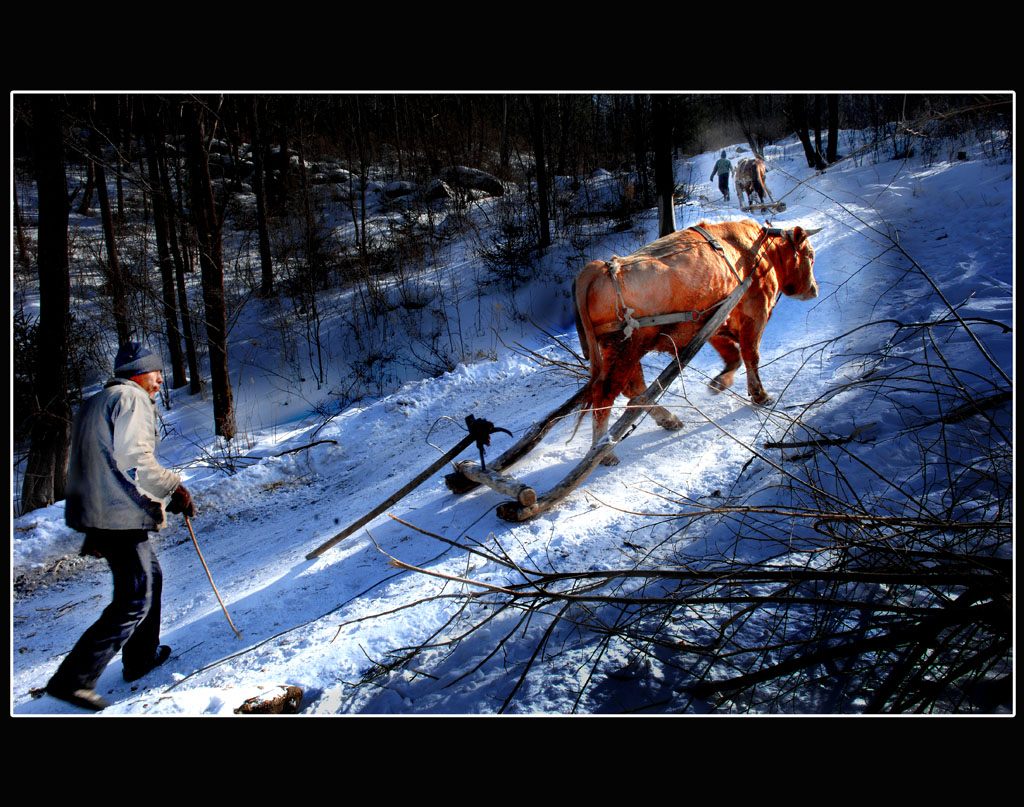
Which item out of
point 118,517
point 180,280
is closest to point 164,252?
point 180,280

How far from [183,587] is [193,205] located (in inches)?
227

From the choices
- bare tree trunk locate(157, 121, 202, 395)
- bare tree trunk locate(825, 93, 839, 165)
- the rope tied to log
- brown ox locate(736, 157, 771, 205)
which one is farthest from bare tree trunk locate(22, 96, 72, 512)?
brown ox locate(736, 157, 771, 205)

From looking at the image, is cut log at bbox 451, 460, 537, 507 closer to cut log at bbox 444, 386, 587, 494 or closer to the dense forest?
cut log at bbox 444, 386, 587, 494

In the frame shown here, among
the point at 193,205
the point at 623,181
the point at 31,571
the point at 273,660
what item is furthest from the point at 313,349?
the point at 273,660

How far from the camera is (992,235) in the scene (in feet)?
14.8

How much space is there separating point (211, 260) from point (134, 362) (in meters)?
4.93

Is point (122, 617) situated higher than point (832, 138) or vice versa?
point (832, 138)

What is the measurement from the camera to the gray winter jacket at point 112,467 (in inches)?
121

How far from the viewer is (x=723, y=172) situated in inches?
438

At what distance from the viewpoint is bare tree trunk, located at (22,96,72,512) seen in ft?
20.3

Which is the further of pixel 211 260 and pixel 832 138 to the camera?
pixel 211 260

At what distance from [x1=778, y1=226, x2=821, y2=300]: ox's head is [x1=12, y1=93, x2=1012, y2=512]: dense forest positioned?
0.97 meters

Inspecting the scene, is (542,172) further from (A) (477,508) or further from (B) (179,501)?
(B) (179,501)

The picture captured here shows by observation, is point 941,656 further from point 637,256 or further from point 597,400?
point 637,256
